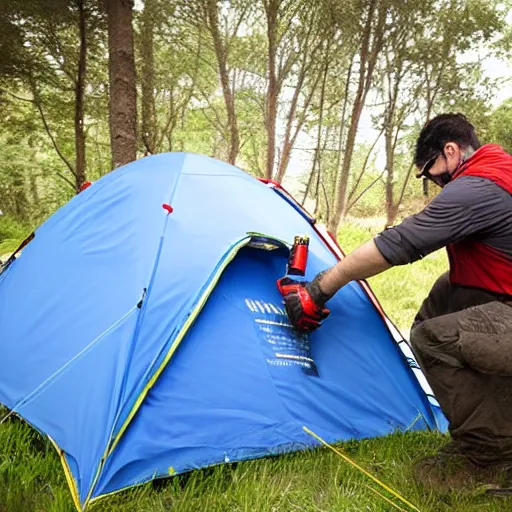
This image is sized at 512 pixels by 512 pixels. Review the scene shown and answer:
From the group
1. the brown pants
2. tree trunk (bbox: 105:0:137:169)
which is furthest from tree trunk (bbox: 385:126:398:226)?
the brown pants

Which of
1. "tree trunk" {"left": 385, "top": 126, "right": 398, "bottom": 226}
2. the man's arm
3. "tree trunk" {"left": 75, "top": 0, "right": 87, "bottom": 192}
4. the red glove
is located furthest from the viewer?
"tree trunk" {"left": 385, "top": 126, "right": 398, "bottom": 226}

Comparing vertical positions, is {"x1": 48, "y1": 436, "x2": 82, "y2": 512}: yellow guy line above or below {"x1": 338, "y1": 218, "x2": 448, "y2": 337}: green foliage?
above

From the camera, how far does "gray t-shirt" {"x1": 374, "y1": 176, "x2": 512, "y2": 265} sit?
1.96 metres

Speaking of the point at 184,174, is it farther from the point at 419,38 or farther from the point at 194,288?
the point at 419,38

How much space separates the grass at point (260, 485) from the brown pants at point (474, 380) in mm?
203

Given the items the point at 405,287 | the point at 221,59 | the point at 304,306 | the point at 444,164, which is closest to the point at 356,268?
the point at 304,306

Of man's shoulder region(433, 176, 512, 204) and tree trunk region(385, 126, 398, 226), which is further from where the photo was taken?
tree trunk region(385, 126, 398, 226)

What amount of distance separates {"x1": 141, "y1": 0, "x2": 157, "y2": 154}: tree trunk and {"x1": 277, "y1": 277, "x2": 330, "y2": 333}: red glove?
9.03 m

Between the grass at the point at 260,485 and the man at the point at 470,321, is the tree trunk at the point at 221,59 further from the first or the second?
the grass at the point at 260,485

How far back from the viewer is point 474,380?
1.99 meters

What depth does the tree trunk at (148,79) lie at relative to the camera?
980cm

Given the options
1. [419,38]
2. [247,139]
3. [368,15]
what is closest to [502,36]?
[419,38]

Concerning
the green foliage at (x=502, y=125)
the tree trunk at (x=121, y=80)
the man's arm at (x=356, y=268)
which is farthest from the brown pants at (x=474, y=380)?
the green foliage at (x=502, y=125)

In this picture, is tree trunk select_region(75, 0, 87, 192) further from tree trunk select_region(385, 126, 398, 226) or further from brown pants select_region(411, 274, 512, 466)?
brown pants select_region(411, 274, 512, 466)
